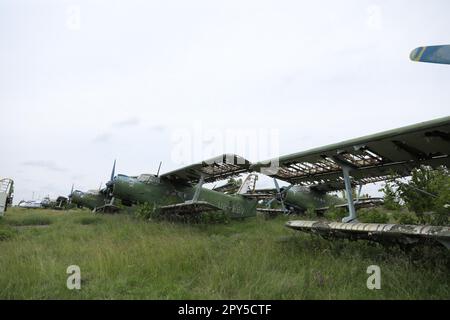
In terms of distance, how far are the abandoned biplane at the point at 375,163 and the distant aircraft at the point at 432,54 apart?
3.18 ft

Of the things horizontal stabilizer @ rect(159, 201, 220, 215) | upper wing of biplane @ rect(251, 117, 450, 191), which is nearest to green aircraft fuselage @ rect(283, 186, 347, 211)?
horizontal stabilizer @ rect(159, 201, 220, 215)

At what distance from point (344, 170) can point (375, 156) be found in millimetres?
764

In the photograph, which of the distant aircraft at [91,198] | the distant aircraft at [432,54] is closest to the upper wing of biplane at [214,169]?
the distant aircraft at [432,54]

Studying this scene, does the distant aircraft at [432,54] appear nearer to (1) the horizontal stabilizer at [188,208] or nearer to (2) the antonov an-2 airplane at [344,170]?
(2) the antonov an-2 airplane at [344,170]

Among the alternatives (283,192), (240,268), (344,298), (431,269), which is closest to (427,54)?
(431,269)

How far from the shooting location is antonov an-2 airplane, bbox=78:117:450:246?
503cm

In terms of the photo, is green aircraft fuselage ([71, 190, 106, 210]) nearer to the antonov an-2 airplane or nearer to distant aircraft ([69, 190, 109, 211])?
distant aircraft ([69, 190, 109, 211])

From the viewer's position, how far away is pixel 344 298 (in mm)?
3740

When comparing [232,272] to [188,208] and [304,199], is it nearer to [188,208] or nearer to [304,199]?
[188,208]

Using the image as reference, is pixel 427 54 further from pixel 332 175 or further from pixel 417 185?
pixel 332 175

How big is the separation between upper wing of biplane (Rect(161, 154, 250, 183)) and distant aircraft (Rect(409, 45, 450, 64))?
7.36m

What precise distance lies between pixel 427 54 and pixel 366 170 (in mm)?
3215

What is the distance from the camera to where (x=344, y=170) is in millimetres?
7203

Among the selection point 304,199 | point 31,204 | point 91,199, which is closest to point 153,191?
point 304,199
